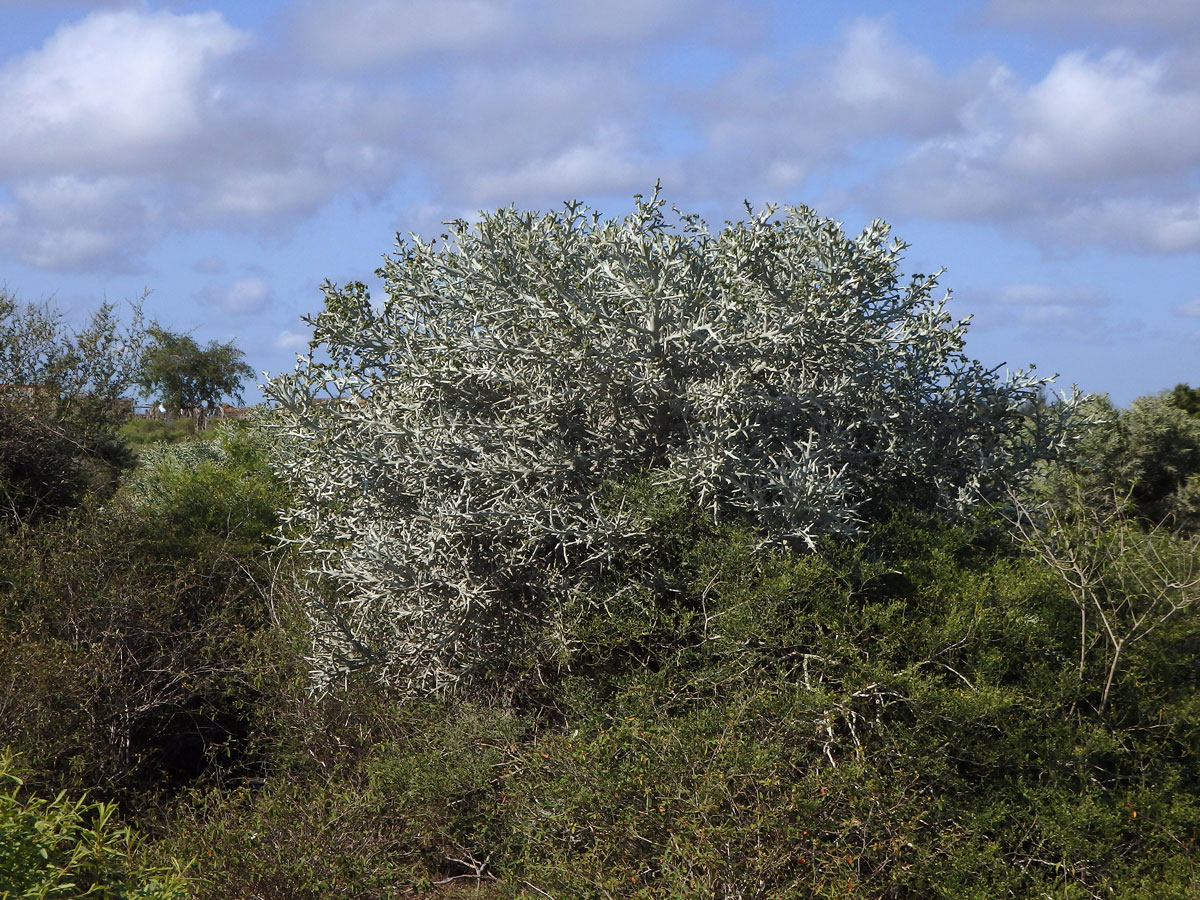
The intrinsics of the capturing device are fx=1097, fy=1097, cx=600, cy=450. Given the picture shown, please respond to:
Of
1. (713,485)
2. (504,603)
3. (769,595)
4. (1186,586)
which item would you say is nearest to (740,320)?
(713,485)

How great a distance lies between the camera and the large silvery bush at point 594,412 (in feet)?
18.3

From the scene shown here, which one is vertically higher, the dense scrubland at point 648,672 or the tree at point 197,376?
the tree at point 197,376

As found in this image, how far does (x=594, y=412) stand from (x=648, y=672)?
1.46m

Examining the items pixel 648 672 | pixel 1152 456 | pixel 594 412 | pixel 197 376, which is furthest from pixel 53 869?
pixel 197 376

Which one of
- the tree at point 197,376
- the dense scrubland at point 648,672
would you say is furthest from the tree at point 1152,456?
the tree at point 197,376

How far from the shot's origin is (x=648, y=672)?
5383 mm

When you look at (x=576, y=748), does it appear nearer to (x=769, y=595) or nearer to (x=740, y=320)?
(x=769, y=595)

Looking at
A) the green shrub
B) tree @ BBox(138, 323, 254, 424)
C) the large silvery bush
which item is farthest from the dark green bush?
tree @ BBox(138, 323, 254, 424)

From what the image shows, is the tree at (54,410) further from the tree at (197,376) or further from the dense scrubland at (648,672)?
the tree at (197,376)

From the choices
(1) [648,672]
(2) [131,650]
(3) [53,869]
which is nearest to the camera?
(3) [53,869]

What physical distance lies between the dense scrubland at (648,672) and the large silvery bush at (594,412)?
0.10 ft

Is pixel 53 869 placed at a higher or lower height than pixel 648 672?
lower

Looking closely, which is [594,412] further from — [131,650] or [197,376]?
[197,376]

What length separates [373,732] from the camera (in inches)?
252
